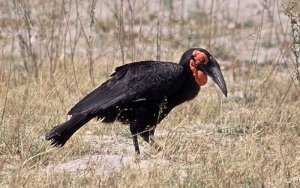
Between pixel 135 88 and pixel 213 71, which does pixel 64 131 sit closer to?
pixel 135 88

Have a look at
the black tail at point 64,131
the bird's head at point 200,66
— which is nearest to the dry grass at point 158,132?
the black tail at point 64,131

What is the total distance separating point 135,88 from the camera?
597cm

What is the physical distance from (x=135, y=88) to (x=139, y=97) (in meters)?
0.07

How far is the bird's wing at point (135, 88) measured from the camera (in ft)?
19.4

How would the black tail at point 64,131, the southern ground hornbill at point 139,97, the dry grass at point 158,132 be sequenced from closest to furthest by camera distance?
1. the dry grass at point 158,132
2. the black tail at point 64,131
3. the southern ground hornbill at point 139,97

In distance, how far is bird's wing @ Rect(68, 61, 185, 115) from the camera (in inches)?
233

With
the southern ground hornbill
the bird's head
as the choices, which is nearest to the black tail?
the southern ground hornbill

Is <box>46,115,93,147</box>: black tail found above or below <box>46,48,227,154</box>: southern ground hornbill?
below

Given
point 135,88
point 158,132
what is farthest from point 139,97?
point 158,132

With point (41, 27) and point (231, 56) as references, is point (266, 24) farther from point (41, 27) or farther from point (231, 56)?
point (41, 27)

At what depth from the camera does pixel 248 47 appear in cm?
1113

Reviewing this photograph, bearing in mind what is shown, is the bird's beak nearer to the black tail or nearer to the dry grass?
the dry grass

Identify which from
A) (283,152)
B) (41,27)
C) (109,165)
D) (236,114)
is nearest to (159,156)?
(109,165)

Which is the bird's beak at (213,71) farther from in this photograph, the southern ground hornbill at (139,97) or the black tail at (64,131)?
the black tail at (64,131)
